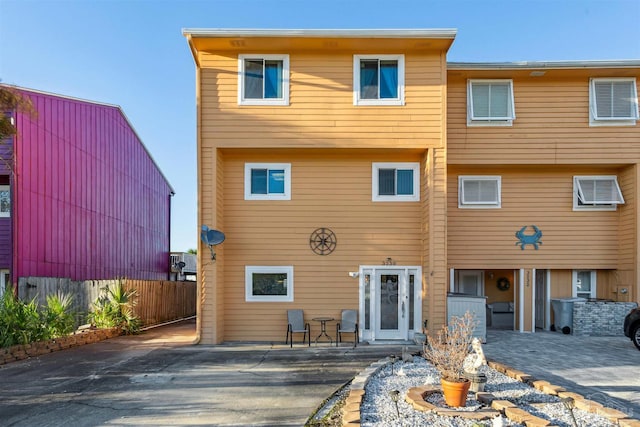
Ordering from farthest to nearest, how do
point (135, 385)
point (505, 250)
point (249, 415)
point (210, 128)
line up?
1. point (505, 250)
2. point (210, 128)
3. point (135, 385)
4. point (249, 415)

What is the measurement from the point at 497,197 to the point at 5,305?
38.1 ft

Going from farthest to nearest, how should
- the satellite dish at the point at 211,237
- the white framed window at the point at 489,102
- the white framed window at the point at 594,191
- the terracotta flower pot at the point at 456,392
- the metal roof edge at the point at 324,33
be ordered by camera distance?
the white framed window at the point at 594,191, the white framed window at the point at 489,102, the satellite dish at the point at 211,237, the metal roof edge at the point at 324,33, the terracotta flower pot at the point at 456,392

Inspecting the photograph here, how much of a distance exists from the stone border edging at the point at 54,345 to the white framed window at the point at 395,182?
748 centimetres

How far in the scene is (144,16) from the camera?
1133cm

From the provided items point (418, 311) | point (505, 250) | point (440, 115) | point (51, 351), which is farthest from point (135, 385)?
point (505, 250)

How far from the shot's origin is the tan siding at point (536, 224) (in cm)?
1105

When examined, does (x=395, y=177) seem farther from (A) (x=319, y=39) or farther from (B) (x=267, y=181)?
(A) (x=319, y=39)

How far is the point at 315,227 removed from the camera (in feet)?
33.0

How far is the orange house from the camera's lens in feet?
31.2

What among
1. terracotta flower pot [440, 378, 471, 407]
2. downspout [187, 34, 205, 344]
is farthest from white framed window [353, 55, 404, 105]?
terracotta flower pot [440, 378, 471, 407]

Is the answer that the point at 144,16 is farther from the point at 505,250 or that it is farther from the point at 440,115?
the point at 505,250

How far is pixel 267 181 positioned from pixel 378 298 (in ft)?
12.8

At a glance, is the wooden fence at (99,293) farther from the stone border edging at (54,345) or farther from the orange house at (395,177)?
the orange house at (395,177)

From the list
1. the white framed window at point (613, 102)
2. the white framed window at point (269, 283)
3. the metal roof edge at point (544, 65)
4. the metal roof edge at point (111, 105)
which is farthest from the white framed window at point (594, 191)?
the metal roof edge at point (111, 105)
